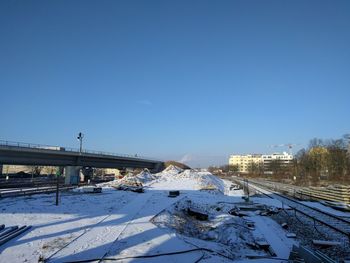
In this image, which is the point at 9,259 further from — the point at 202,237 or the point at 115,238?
the point at 202,237

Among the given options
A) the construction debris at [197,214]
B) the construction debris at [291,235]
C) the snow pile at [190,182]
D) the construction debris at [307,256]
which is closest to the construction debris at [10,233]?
the construction debris at [307,256]

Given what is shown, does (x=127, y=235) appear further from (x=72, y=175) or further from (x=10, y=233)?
(x=72, y=175)

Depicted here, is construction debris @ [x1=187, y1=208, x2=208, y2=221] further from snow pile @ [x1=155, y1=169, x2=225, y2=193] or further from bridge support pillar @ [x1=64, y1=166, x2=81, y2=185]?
bridge support pillar @ [x1=64, y1=166, x2=81, y2=185]

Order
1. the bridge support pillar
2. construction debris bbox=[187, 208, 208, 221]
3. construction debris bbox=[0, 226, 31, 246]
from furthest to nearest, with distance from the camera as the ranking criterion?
the bridge support pillar < construction debris bbox=[187, 208, 208, 221] < construction debris bbox=[0, 226, 31, 246]

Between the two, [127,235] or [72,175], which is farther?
[72,175]

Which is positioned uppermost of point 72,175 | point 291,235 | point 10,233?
point 72,175

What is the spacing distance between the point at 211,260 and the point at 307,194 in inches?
1299

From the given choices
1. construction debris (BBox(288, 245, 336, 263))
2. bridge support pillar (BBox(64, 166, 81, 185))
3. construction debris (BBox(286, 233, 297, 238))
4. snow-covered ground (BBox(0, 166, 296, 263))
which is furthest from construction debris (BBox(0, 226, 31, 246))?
bridge support pillar (BBox(64, 166, 81, 185))

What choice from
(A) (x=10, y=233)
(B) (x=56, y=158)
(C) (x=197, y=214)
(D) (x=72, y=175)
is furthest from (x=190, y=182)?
(A) (x=10, y=233)

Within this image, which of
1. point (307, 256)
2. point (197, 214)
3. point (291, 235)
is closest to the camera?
point (307, 256)

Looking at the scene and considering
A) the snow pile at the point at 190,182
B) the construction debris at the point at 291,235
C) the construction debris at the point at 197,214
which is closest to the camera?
the construction debris at the point at 291,235

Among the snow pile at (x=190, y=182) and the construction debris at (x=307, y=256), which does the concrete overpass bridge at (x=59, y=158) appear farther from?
the construction debris at (x=307, y=256)

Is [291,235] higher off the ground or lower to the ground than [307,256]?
lower

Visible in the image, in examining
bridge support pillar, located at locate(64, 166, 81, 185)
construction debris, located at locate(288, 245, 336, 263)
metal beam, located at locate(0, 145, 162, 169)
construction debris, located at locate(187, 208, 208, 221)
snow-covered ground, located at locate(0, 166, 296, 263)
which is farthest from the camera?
bridge support pillar, located at locate(64, 166, 81, 185)
